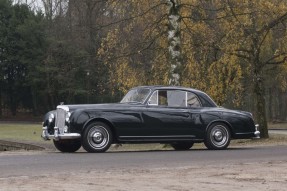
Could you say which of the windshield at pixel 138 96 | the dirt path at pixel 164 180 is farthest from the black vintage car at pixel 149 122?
the dirt path at pixel 164 180

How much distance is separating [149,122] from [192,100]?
6.01 ft

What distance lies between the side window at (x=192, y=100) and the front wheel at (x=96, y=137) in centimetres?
292

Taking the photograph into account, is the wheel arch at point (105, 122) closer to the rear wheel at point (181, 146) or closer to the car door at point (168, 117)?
the car door at point (168, 117)

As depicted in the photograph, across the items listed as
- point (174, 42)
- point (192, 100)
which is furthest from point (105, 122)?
point (174, 42)

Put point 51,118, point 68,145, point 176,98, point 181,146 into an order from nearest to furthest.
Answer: point 51,118 → point 68,145 → point 176,98 → point 181,146

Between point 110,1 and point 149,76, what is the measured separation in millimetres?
3731

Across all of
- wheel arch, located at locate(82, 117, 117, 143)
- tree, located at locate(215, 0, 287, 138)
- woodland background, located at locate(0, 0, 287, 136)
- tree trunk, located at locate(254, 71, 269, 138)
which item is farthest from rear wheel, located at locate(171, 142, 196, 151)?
tree trunk, located at locate(254, 71, 269, 138)

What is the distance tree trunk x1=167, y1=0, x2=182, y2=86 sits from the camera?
23266 millimetres

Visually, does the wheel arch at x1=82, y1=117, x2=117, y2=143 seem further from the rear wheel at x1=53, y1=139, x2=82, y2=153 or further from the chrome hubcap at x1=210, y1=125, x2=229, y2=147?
the chrome hubcap at x1=210, y1=125, x2=229, y2=147

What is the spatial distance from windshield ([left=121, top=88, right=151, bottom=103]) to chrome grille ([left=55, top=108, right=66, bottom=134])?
208 cm

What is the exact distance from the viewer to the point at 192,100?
17.7 m

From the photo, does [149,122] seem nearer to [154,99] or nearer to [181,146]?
[154,99]

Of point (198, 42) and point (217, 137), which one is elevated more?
point (198, 42)

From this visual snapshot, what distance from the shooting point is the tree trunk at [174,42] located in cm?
2327
